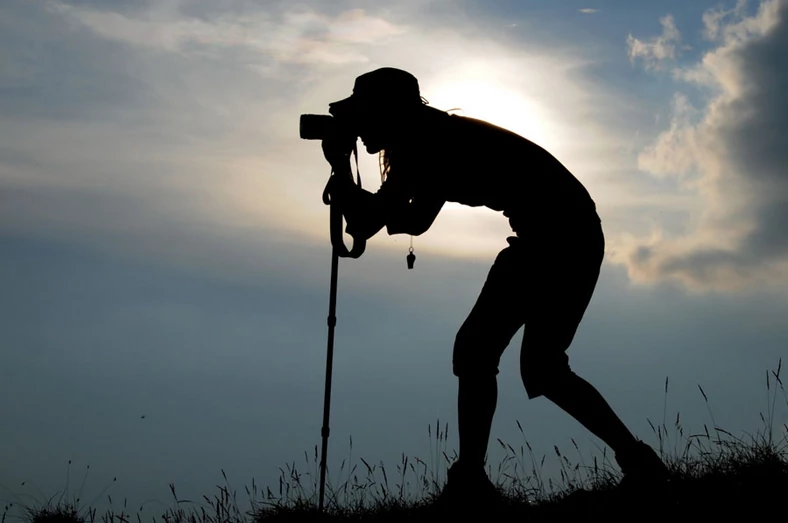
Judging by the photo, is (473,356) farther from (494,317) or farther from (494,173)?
(494,173)

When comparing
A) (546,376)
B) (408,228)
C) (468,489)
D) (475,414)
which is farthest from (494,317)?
(468,489)

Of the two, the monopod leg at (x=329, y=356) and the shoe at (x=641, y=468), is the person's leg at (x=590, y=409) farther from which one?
the monopod leg at (x=329, y=356)

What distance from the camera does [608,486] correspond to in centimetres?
575

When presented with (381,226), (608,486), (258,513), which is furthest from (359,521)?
(381,226)

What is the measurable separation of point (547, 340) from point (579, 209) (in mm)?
867

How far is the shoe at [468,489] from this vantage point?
5.28 meters

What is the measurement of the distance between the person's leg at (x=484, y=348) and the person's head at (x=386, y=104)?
1061 mm

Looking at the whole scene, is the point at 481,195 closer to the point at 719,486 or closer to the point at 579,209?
the point at 579,209

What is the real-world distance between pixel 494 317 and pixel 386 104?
1.54 meters

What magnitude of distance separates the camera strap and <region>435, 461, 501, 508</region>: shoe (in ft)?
5.36

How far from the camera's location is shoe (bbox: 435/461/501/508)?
5.28 meters

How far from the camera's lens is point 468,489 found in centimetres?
528

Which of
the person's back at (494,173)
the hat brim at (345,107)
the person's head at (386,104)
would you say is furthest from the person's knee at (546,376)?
the hat brim at (345,107)

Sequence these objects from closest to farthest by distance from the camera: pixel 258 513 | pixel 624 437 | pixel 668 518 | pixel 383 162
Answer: pixel 668 518
pixel 624 437
pixel 383 162
pixel 258 513
